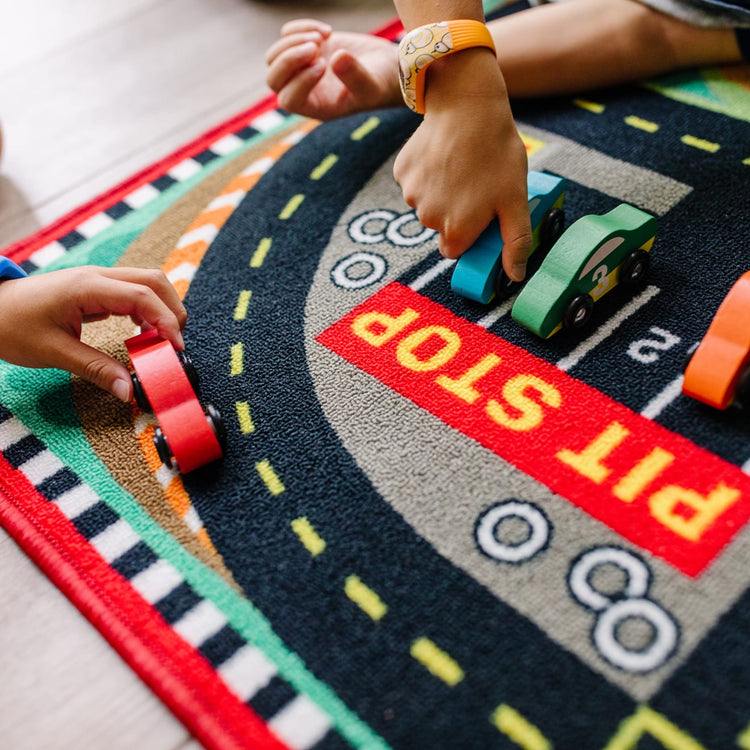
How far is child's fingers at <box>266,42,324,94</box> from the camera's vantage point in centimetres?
88

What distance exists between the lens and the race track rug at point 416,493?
495 millimetres

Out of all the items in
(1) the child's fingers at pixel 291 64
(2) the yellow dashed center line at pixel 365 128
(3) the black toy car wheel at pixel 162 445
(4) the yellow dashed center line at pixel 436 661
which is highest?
(1) the child's fingers at pixel 291 64

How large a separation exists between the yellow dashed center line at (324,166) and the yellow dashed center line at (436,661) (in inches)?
23.9

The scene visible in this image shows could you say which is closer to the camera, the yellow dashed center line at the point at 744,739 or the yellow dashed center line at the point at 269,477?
the yellow dashed center line at the point at 744,739

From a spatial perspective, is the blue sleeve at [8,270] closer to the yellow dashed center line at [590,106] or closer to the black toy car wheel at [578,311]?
the black toy car wheel at [578,311]

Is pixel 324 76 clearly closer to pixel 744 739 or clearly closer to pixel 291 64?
pixel 291 64

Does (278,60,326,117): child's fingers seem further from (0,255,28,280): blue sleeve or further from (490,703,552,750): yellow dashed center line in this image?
(490,703,552,750): yellow dashed center line

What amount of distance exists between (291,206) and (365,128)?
0.18 meters

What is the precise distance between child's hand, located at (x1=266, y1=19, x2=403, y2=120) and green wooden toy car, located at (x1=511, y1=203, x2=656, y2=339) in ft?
1.22

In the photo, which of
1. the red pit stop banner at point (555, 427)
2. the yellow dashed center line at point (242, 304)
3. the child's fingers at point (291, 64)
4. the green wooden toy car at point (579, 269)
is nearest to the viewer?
the red pit stop banner at point (555, 427)

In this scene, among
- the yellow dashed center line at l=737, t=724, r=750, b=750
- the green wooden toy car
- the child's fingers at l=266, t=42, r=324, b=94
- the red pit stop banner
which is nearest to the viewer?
the yellow dashed center line at l=737, t=724, r=750, b=750

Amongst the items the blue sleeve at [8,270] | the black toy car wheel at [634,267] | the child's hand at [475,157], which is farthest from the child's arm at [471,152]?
the blue sleeve at [8,270]

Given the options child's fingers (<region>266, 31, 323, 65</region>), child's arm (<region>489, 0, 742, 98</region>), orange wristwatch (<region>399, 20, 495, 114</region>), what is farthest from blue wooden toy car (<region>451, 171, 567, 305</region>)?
child's fingers (<region>266, 31, 323, 65</region>)

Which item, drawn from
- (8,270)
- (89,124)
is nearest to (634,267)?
(8,270)
